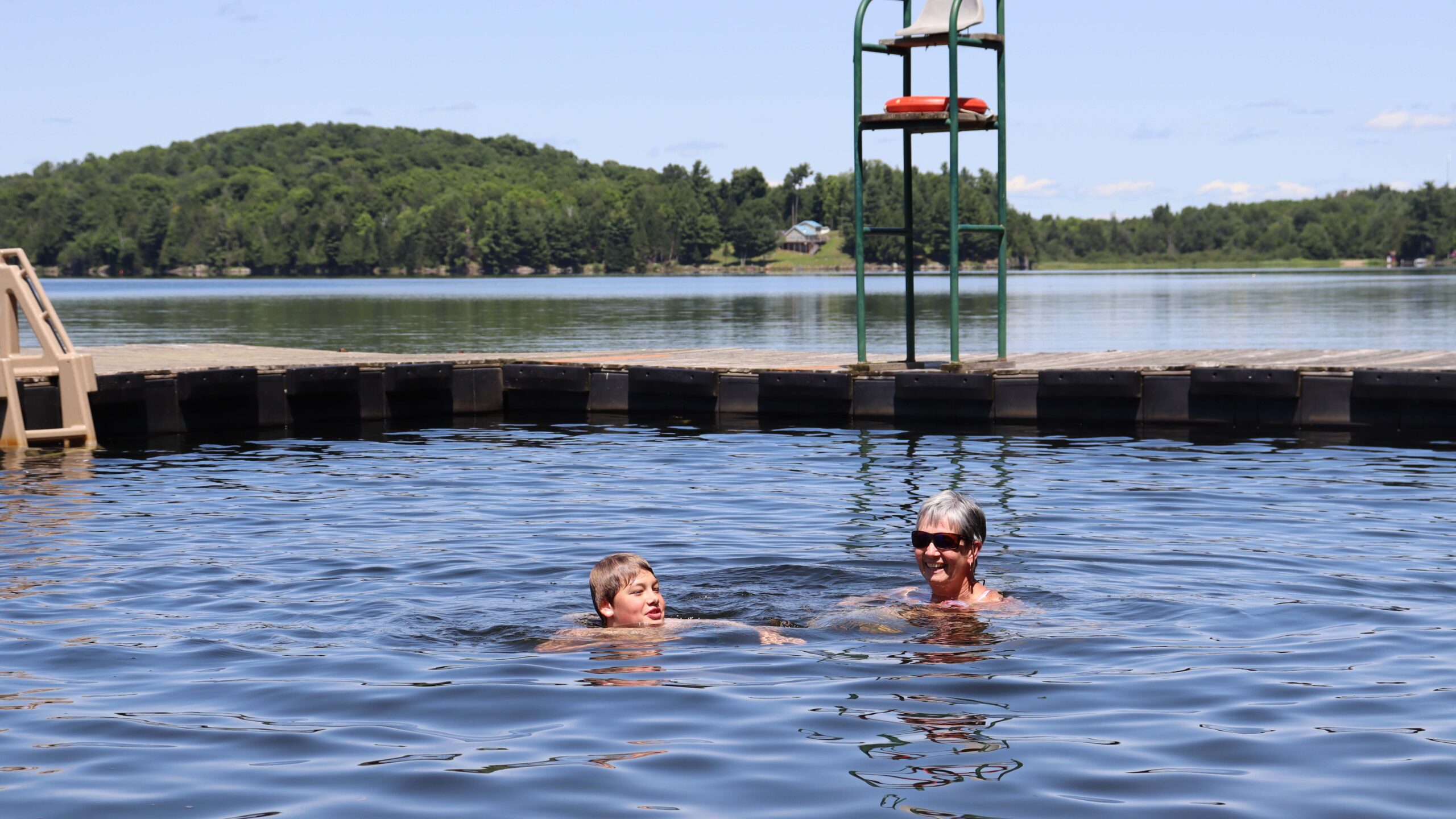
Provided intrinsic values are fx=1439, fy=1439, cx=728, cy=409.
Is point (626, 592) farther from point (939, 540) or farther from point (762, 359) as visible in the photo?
point (762, 359)

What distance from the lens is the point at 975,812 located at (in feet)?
17.4

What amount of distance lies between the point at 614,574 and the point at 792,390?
12.6 metres

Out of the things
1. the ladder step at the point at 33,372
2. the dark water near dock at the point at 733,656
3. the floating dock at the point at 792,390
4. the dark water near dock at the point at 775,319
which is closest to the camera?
the dark water near dock at the point at 733,656

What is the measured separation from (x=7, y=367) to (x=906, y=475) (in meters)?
11.3

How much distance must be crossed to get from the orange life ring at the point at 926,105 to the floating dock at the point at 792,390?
3.52 meters

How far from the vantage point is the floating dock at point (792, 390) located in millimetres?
18297

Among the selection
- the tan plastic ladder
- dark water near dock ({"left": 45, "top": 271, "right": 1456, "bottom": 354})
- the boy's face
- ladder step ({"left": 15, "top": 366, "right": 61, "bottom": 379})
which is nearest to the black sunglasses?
the boy's face

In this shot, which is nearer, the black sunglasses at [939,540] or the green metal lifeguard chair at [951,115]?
the black sunglasses at [939,540]

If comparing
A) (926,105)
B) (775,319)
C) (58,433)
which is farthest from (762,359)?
(775,319)

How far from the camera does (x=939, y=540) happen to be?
798 centimetres

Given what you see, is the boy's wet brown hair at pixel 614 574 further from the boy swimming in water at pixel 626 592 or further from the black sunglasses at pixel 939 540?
the black sunglasses at pixel 939 540

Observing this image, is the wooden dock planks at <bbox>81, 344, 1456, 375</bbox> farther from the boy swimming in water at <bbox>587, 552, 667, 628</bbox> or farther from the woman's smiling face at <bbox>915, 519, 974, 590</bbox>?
the boy swimming in water at <bbox>587, 552, 667, 628</bbox>

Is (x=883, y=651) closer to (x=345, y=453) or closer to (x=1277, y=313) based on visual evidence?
(x=345, y=453)

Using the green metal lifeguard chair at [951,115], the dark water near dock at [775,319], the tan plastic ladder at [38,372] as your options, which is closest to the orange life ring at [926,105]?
the green metal lifeguard chair at [951,115]
